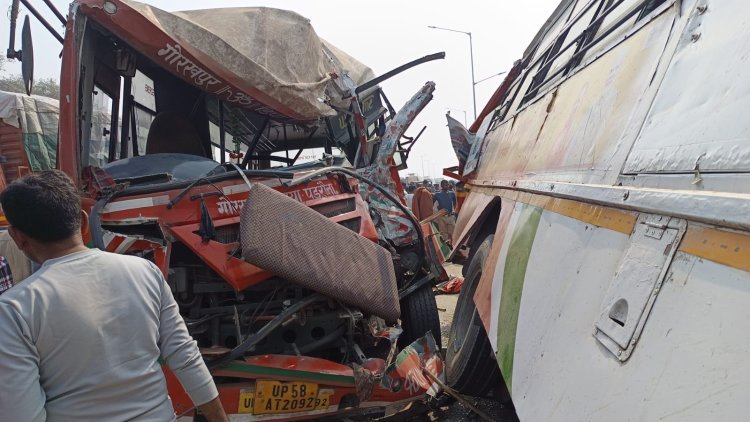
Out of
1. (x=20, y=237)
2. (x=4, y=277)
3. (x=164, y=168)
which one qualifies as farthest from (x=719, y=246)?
(x=164, y=168)

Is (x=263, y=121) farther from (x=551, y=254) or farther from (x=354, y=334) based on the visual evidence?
(x=551, y=254)

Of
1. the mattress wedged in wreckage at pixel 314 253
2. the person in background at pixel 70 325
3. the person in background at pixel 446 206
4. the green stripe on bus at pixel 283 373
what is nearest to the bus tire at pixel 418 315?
the mattress wedged in wreckage at pixel 314 253

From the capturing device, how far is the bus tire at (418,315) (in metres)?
3.82

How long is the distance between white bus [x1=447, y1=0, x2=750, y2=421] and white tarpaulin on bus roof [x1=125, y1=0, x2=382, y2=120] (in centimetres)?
227

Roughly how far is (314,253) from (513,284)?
4.18 ft

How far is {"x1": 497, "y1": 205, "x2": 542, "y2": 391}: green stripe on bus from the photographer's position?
5.70 ft

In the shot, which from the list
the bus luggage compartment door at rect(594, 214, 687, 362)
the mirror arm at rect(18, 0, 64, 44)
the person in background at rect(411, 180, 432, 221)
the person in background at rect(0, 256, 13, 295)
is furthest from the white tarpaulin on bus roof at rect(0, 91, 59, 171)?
the bus luggage compartment door at rect(594, 214, 687, 362)

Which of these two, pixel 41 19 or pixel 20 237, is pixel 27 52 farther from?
pixel 20 237

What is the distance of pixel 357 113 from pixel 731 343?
163 inches

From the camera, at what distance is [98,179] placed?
2994 mm

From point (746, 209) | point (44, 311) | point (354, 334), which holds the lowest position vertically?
point (354, 334)

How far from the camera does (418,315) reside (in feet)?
12.6

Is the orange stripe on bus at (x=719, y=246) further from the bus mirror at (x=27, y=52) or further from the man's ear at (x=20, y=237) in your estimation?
the bus mirror at (x=27, y=52)

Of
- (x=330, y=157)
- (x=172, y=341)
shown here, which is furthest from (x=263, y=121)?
(x=172, y=341)
